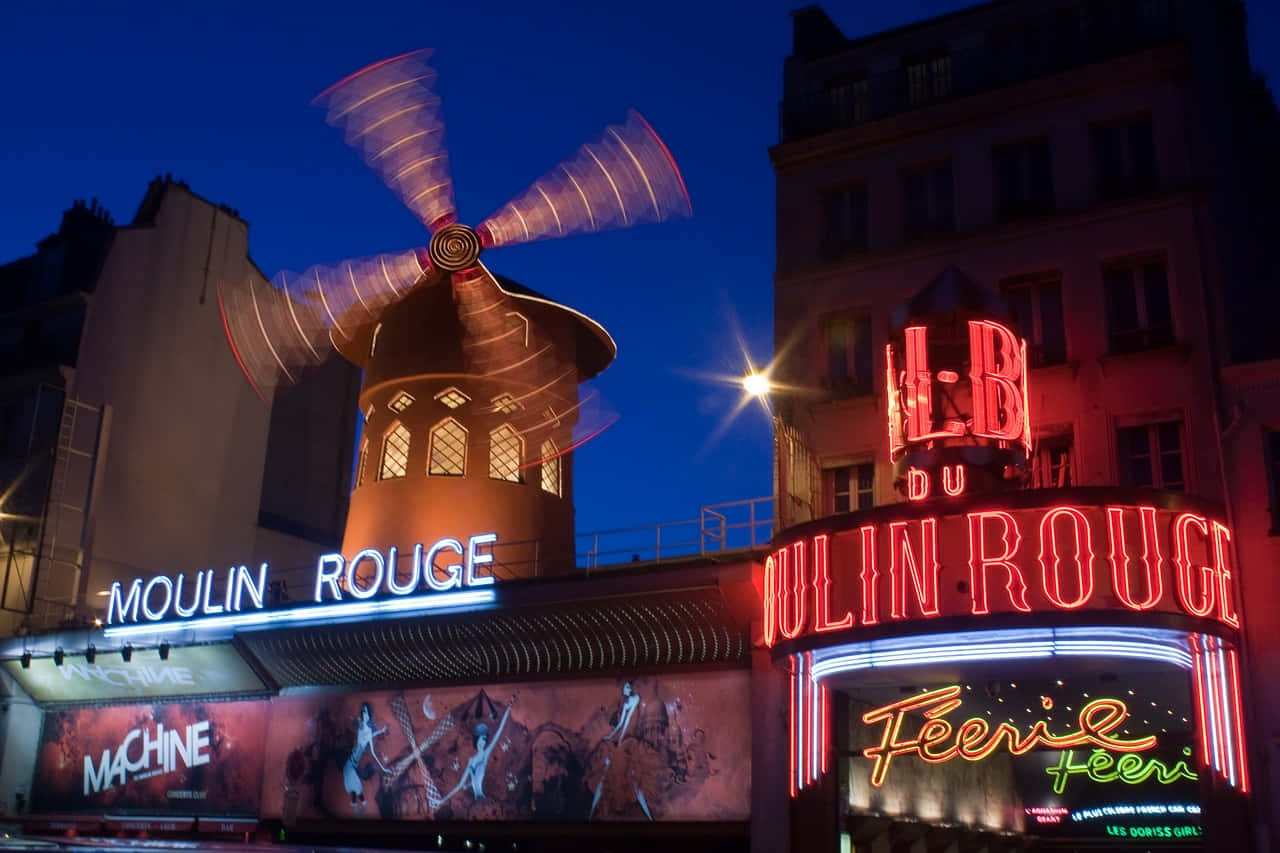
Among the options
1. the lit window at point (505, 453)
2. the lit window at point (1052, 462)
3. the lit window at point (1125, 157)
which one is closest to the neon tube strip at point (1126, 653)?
the lit window at point (1052, 462)

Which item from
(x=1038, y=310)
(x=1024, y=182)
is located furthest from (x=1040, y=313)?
(x=1024, y=182)

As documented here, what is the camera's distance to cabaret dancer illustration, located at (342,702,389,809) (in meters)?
15.7

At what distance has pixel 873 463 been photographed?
1338 centimetres

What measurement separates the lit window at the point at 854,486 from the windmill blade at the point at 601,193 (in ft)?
17.0

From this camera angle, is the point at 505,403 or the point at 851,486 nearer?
the point at 851,486

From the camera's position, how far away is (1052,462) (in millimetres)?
12477

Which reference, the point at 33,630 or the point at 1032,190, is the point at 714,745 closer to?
the point at 1032,190

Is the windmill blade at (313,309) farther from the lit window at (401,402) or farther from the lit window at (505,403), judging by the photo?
the lit window at (505,403)

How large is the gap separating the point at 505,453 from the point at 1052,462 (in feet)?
26.8

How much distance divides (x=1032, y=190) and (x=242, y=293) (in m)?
14.1

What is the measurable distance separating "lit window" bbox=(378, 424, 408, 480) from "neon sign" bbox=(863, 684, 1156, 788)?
8.41 metres

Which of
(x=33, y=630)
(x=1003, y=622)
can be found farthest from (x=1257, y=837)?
(x=33, y=630)

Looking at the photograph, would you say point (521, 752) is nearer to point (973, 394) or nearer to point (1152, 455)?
point (973, 394)

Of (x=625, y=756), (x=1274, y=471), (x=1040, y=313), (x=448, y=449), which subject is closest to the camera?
(x=1274, y=471)
